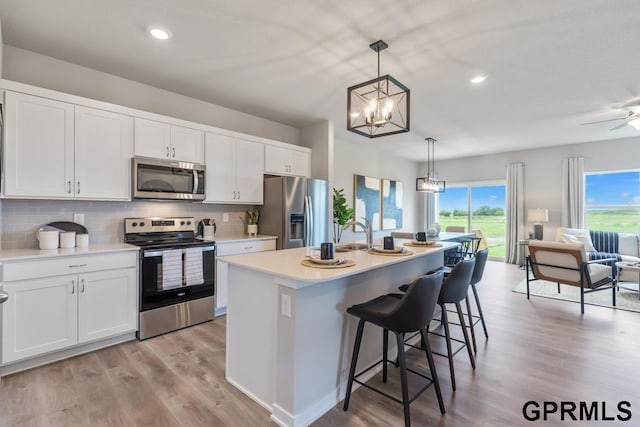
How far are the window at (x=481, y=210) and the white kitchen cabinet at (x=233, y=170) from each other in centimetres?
612

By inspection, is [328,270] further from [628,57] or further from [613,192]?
[613,192]

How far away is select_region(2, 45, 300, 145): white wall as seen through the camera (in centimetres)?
276

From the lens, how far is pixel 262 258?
87.9 inches

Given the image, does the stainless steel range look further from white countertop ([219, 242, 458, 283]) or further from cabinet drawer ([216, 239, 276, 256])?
white countertop ([219, 242, 458, 283])

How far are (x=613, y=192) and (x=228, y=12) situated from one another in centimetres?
785

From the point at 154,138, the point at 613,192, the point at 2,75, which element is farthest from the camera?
the point at 613,192

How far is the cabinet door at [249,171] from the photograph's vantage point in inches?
158

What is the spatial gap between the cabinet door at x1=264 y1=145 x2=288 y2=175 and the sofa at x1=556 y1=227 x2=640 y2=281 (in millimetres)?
5488

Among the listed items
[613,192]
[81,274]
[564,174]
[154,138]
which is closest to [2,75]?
[154,138]

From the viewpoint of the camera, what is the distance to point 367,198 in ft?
22.1

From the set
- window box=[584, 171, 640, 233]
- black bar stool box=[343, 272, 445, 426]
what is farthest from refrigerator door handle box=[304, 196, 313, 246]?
window box=[584, 171, 640, 233]

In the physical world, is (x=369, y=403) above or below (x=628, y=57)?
below

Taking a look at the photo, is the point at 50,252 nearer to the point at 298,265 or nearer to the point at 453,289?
the point at 298,265

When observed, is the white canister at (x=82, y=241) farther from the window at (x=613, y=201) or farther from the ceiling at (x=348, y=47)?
the window at (x=613, y=201)
